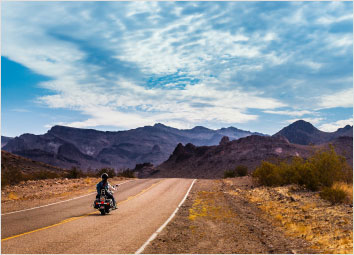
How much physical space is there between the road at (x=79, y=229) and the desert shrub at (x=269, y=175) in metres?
16.0

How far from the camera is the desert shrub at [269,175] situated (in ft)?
102

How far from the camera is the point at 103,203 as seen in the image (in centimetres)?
1505

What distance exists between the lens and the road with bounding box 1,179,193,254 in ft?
29.8

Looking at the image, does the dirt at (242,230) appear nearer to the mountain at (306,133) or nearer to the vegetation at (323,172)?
the vegetation at (323,172)

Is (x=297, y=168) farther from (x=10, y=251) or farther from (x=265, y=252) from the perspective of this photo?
(x=10, y=251)

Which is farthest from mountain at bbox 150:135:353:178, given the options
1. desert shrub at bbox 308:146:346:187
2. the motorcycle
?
the motorcycle

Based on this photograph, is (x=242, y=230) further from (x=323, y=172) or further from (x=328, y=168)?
(x=328, y=168)

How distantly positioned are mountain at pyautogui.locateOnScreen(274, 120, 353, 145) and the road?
143301 millimetres

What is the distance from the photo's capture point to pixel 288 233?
11.9m

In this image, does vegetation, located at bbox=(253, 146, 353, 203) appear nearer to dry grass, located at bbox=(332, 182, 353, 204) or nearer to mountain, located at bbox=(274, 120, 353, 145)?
dry grass, located at bbox=(332, 182, 353, 204)

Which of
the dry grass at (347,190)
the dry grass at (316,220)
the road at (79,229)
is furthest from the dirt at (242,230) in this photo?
the dry grass at (347,190)

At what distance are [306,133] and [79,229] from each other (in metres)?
159

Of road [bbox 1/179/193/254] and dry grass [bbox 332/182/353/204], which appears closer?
road [bbox 1/179/193/254]

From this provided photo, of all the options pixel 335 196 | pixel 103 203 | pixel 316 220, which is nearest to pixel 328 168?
pixel 335 196
